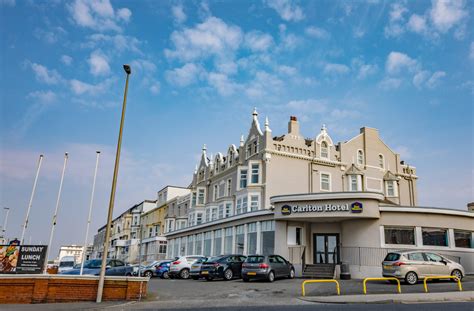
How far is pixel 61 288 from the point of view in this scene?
14656 mm

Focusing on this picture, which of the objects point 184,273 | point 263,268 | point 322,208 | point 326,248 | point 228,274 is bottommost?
point 184,273

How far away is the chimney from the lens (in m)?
38.6

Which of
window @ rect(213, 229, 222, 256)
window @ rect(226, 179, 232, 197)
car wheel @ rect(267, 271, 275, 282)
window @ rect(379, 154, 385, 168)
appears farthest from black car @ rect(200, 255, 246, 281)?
window @ rect(379, 154, 385, 168)

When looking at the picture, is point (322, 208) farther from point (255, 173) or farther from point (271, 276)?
point (255, 173)

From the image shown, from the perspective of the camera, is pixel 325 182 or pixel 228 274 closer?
pixel 228 274

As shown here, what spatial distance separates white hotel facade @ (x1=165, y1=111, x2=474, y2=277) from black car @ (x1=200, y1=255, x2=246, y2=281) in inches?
132

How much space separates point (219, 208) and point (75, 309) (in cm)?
2994

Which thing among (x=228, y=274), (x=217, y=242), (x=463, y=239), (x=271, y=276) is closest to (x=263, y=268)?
(x=271, y=276)

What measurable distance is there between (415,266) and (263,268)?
7336 millimetres

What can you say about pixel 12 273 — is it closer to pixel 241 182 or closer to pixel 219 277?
pixel 219 277

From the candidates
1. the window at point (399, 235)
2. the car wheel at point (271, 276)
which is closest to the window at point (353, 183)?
the window at point (399, 235)

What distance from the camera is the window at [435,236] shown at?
25.0 meters

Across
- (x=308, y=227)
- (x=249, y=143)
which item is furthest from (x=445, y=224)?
(x=249, y=143)

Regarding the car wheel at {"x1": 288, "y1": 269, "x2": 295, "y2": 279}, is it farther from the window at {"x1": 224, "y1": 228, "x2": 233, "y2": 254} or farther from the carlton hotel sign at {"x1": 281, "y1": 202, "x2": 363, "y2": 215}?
the window at {"x1": 224, "y1": 228, "x2": 233, "y2": 254}
